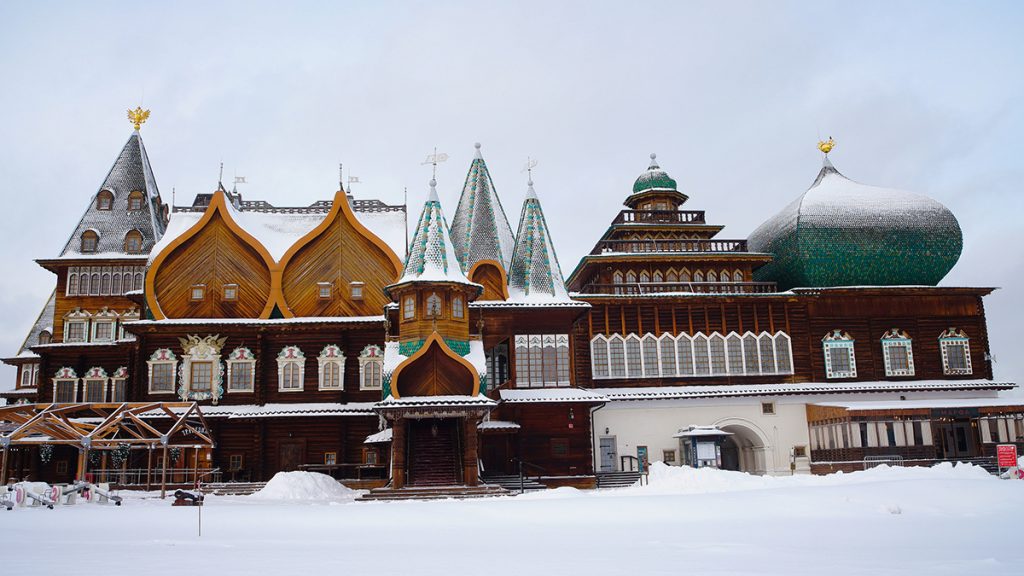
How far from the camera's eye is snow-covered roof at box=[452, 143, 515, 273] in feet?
95.0

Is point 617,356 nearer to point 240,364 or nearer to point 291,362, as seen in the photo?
point 291,362

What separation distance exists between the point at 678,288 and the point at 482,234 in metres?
9.15

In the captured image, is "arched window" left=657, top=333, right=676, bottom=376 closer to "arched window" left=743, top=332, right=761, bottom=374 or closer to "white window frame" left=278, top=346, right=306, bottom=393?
"arched window" left=743, top=332, right=761, bottom=374

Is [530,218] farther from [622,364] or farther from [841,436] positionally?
[841,436]

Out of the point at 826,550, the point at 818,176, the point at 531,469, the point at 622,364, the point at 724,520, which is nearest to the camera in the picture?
the point at 826,550

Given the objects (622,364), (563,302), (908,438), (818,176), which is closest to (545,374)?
(563,302)

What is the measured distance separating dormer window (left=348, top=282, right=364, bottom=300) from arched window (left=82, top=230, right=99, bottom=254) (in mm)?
11813

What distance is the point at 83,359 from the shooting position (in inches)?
1233

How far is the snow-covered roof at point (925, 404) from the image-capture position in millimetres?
29938

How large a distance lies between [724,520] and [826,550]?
11.3 ft

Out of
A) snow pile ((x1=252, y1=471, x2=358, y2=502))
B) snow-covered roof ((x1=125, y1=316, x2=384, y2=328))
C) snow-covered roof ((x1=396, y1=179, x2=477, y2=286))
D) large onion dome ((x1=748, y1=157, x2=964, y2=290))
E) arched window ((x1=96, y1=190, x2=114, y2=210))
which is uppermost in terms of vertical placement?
arched window ((x1=96, y1=190, x2=114, y2=210))

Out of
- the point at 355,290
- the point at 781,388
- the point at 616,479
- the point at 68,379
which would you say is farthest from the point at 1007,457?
the point at 68,379

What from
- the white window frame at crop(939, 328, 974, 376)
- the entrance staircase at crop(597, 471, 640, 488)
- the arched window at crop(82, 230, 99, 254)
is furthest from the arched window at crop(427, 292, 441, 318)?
the white window frame at crop(939, 328, 974, 376)

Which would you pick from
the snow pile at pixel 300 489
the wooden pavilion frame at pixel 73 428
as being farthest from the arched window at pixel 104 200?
the snow pile at pixel 300 489
